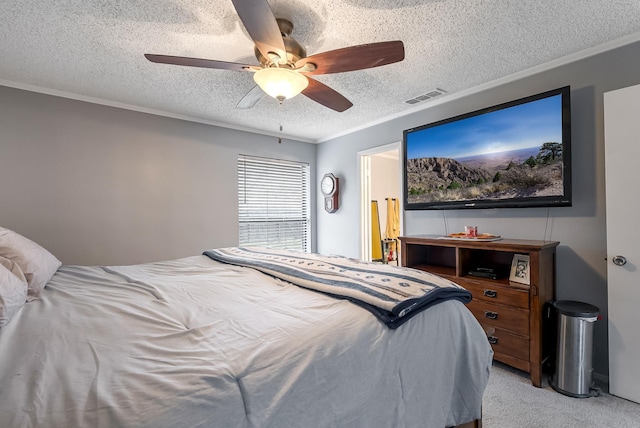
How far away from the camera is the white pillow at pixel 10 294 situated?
40.8 inches

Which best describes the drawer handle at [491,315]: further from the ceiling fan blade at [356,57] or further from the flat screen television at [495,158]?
the ceiling fan blade at [356,57]

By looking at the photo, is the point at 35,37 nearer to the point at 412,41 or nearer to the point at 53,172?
the point at 53,172

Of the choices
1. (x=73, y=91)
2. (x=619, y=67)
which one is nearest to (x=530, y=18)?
(x=619, y=67)

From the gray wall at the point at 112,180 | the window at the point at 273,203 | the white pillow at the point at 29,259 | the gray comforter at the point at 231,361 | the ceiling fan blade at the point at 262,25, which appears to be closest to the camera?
the gray comforter at the point at 231,361

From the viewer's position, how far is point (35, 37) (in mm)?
1925

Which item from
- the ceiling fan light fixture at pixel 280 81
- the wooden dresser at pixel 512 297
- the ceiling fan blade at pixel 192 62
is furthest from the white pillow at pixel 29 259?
the wooden dresser at pixel 512 297

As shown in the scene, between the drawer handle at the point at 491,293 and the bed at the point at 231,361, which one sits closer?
the bed at the point at 231,361

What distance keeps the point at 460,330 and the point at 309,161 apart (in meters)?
3.66

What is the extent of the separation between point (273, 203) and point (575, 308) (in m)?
3.45

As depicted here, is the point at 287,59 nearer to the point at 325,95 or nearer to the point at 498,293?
the point at 325,95

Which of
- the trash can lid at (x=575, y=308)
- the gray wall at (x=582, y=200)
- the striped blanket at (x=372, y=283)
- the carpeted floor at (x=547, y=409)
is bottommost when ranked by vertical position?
the carpeted floor at (x=547, y=409)

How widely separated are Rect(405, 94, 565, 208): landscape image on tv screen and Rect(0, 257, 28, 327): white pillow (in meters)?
3.09

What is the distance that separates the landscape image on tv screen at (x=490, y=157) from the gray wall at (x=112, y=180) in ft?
7.74

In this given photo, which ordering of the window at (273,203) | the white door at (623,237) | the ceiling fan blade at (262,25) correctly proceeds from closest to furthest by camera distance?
the ceiling fan blade at (262,25) → the white door at (623,237) → the window at (273,203)
